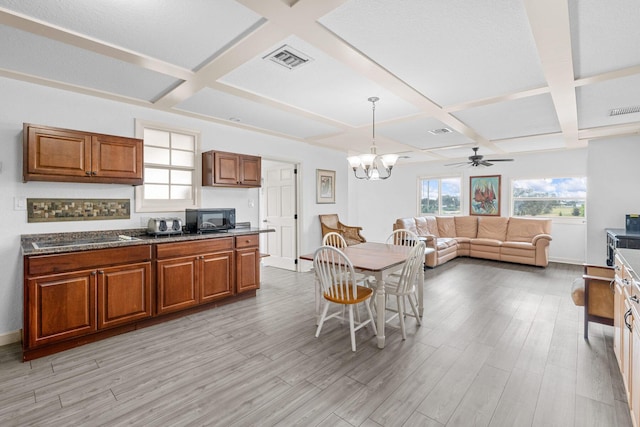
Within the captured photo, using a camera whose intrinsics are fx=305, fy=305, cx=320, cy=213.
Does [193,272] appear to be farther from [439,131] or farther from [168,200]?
[439,131]

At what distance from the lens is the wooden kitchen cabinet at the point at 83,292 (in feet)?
8.19

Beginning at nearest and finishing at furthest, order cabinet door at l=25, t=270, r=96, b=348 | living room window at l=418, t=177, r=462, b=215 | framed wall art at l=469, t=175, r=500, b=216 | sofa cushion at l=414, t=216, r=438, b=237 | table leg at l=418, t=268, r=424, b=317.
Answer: cabinet door at l=25, t=270, r=96, b=348, table leg at l=418, t=268, r=424, b=317, sofa cushion at l=414, t=216, r=438, b=237, framed wall art at l=469, t=175, r=500, b=216, living room window at l=418, t=177, r=462, b=215

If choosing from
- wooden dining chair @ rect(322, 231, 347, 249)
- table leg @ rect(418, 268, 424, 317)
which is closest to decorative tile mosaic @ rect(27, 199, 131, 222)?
wooden dining chair @ rect(322, 231, 347, 249)

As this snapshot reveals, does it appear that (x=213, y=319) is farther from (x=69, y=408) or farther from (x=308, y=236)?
(x=308, y=236)

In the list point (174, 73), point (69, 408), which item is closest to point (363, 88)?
point (174, 73)

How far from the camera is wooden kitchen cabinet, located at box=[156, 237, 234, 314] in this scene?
327 cm

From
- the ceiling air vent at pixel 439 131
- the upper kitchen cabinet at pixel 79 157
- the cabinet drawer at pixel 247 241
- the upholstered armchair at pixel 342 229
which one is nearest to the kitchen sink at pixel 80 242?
the upper kitchen cabinet at pixel 79 157

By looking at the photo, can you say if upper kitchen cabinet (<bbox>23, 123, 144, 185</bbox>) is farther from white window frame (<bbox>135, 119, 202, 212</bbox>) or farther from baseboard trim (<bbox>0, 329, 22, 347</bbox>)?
baseboard trim (<bbox>0, 329, 22, 347</bbox>)

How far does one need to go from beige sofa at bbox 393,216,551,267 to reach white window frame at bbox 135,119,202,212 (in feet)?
13.2

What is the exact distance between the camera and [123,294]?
298cm

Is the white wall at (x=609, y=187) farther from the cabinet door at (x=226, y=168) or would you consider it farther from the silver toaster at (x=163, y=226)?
the silver toaster at (x=163, y=226)

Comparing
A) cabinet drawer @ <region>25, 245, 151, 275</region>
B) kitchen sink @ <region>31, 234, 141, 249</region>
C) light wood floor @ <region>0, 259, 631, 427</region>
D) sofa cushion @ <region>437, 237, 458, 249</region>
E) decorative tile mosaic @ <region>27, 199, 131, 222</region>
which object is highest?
decorative tile mosaic @ <region>27, 199, 131, 222</region>

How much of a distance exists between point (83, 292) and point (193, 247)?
1072 millimetres

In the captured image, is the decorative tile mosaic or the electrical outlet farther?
the decorative tile mosaic
